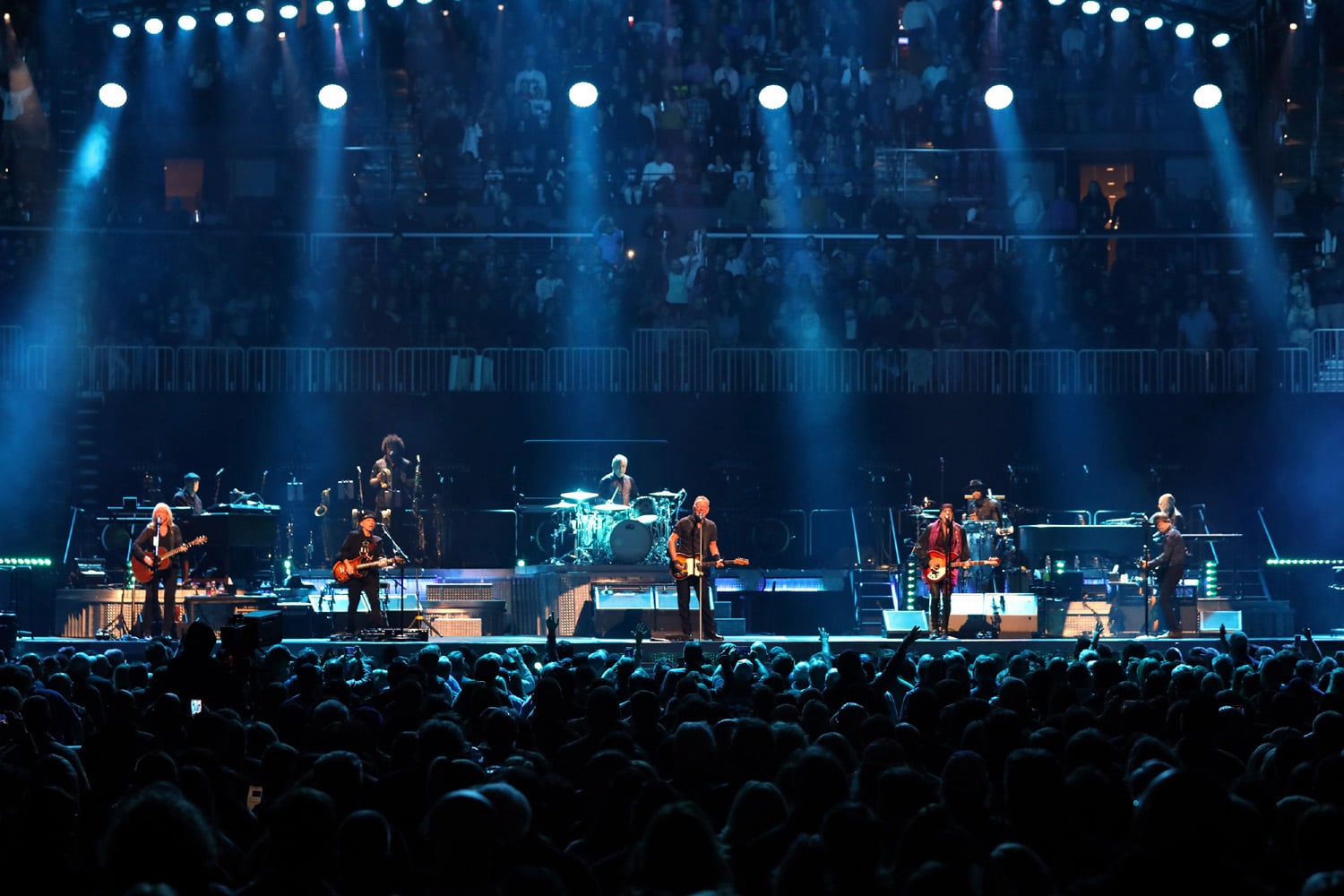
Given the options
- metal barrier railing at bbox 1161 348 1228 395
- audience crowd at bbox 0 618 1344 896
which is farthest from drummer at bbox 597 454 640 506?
audience crowd at bbox 0 618 1344 896

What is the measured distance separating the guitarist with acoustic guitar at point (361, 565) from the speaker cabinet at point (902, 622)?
6323mm

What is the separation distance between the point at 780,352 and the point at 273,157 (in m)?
11.4

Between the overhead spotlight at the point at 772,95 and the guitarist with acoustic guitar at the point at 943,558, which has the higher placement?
the overhead spotlight at the point at 772,95

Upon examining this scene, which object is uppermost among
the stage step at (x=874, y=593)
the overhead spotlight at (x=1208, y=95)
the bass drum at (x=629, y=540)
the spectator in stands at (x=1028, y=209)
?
the overhead spotlight at (x=1208, y=95)

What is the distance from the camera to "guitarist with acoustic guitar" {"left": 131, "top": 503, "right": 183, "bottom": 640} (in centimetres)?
1891

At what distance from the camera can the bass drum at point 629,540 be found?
21.0 m

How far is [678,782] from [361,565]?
12533 mm

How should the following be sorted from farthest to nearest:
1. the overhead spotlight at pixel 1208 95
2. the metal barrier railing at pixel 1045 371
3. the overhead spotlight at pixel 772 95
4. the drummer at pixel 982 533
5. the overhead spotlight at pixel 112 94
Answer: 1. the overhead spotlight at pixel 772 95
2. the overhead spotlight at pixel 112 94
3. the overhead spotlight at pixel 1208 95
4. the metal barrier railing at pixel 1045 371
5. the drummer at pixel 982 533

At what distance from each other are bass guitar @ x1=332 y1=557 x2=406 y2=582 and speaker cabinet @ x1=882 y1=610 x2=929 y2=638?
6.09 metres

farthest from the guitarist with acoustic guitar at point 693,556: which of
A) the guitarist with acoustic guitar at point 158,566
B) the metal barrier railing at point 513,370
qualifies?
the metal barrier railing at point 513,370

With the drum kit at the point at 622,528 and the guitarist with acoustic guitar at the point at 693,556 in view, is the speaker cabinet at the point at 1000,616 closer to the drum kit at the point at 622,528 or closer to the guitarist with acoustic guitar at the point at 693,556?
the guitarist with acoustic guitar at the point at 693,556

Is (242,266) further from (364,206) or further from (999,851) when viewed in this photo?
(999,851)

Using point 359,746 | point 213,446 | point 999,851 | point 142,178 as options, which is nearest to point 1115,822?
point 999,851

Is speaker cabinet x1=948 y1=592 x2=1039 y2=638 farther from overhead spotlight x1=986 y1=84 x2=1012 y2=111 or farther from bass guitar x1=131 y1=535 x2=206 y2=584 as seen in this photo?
overhead spotlight x1=986 y1=84 x2=1012 y2=111
